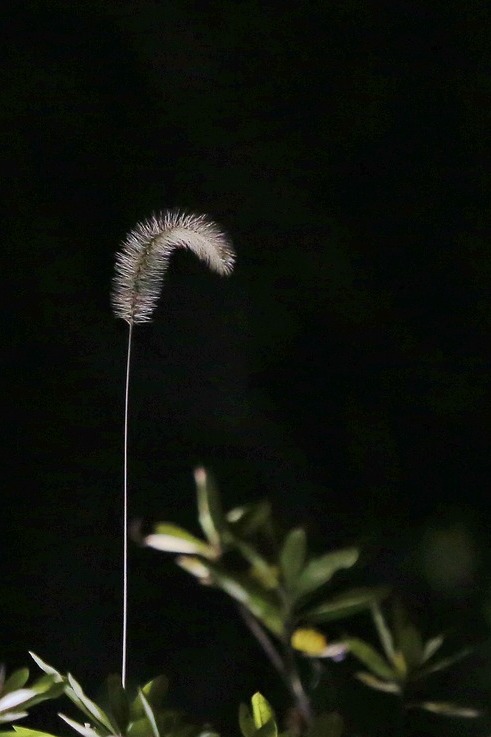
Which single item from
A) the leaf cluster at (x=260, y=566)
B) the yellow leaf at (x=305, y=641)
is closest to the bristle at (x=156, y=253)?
the leaf cluster at (x=260, y=566)

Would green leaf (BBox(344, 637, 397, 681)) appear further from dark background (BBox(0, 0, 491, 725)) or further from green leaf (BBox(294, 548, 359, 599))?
dark background (BBox(0, 0, 491, 725))

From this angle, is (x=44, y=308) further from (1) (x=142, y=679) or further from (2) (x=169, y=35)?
(1) (x=142, y=679)

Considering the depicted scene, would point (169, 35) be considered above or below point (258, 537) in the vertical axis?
above

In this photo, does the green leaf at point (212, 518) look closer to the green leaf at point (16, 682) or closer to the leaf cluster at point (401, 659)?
the leaf cluster at point (401, 659)

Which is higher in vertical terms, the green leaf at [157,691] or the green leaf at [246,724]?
the green leaf at [157,691]

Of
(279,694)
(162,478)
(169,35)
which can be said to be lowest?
(279,694)

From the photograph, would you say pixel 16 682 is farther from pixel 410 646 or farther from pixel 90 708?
pixel 410 646

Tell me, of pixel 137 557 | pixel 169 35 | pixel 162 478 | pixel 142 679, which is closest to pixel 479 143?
pixel 169 35
